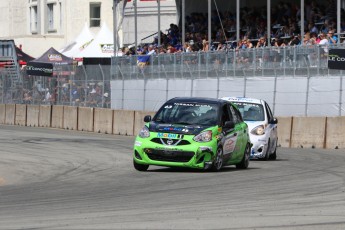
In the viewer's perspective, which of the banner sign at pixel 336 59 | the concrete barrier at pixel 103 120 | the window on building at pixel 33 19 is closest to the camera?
the banner sign at pixel 336 59

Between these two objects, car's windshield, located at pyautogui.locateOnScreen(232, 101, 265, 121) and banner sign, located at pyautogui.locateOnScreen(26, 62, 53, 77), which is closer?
car's windshield, located at pyautogui.locateOnScreen(232, 101, 265, 121)

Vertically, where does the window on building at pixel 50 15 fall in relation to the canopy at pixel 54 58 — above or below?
above

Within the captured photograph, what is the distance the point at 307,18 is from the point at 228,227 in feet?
88.8

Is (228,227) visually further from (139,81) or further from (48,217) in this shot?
(139,81)

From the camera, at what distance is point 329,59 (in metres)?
30.9

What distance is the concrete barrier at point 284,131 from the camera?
1205 inches

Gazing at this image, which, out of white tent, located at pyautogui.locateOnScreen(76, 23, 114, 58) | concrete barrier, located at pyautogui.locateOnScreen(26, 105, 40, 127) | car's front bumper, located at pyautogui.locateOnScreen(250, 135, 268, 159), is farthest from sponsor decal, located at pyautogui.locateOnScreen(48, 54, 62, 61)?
car's front bumper, located at pyautogui.locateOnScreen(250, 135, 268, 159)

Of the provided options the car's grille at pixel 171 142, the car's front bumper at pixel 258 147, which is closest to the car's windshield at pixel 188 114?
the car's grille at pixel 171 142

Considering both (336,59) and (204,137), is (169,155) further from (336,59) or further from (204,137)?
(336,59)

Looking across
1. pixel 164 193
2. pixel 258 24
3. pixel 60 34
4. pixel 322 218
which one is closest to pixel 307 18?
pixel 258 24

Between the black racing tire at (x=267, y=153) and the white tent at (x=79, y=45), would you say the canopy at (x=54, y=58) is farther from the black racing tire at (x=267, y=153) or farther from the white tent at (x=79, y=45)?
the black racing tire at (x=267, y=153)

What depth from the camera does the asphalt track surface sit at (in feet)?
35.7

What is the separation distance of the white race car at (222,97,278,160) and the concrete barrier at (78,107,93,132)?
14789 mm

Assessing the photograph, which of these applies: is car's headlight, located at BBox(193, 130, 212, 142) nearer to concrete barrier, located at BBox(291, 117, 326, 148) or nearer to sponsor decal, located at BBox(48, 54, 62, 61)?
concrete barrier, located at BBox(291, 117, 326, 148)
